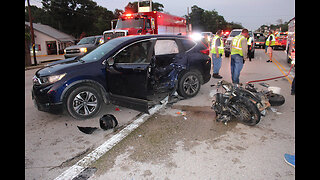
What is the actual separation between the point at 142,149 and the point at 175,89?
95.2 inches

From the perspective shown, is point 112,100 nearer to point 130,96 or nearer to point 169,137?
point 130,96

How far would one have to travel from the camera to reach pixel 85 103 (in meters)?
4.69

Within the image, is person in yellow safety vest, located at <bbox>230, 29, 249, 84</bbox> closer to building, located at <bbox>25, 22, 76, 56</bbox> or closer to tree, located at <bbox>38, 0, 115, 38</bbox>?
building, located at <bbox>25, 22, 76, 56</bbox>

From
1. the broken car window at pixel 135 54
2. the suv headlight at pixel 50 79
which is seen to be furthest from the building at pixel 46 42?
the broken car window at pixel 135 54

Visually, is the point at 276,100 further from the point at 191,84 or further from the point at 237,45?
the point at 237,45

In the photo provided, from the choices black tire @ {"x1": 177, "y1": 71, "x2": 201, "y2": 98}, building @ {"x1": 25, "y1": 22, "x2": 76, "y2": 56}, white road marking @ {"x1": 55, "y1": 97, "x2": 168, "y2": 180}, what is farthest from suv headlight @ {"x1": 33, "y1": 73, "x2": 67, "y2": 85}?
building @ {"x1": 25, "y1": 22, "x2": 76, "y2": 56}

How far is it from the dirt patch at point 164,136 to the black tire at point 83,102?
3.99 feet

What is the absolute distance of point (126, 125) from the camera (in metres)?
4.40

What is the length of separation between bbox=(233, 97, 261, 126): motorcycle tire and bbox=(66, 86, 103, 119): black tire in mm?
2894

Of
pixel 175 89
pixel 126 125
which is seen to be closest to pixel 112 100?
pixel 126 125

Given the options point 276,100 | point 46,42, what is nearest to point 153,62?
point 276,100

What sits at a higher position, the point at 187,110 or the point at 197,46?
the point at 197,46

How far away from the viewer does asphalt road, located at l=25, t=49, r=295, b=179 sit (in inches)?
112

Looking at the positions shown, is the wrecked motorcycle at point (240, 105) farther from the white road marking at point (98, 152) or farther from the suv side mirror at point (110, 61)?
the suv side mirror at point (110, 61)
